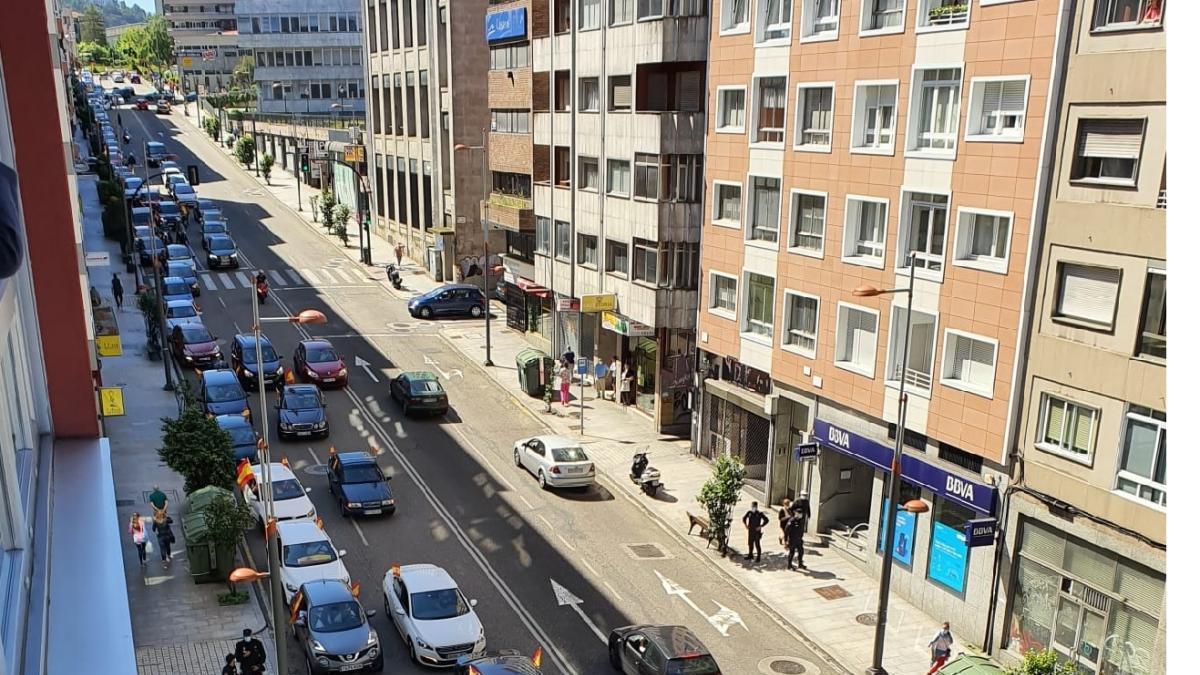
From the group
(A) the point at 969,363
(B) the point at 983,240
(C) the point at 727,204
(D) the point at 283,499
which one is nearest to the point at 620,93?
(C) the point at 727,204

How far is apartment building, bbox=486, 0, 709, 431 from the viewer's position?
33594mm

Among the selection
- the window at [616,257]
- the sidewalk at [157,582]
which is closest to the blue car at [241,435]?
the sidewalk at [157,582]

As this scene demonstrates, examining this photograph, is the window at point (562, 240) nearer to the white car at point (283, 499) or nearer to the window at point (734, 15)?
the window at point (734, 15)

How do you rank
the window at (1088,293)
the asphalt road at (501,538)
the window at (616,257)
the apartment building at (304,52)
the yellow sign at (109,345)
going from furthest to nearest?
the apartment building at (304,52), the window at (616,257), the yellow sign at (109,345), the asphalt road at (501,538), the window at (1088,293)

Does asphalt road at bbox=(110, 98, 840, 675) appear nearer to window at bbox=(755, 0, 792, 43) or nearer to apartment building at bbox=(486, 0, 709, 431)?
apartment building at bbox=(486, 0, 709, 431)

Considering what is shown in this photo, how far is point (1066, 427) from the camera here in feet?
66.5

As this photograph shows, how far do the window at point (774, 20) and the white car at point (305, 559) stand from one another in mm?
18692

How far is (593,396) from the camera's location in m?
40.8

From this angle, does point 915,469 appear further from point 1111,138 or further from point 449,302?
point 449,302

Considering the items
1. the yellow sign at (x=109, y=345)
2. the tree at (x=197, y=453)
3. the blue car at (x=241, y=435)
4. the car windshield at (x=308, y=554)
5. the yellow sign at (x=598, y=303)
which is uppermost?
the yellow sign at (x=109, y=345)

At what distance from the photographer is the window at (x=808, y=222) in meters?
27.1

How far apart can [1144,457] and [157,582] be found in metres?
22.3

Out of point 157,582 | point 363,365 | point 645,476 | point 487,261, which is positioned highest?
point 487,261

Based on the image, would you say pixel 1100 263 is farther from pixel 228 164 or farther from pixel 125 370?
pixel 228 164
